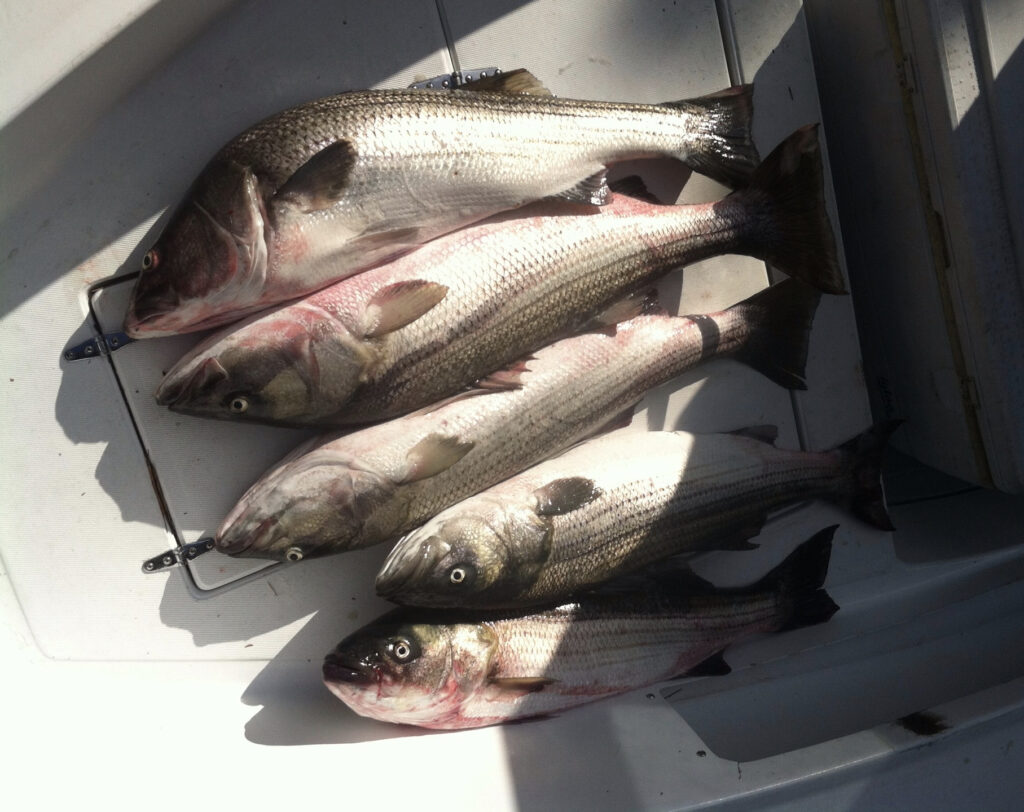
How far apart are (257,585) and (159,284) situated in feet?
3.31

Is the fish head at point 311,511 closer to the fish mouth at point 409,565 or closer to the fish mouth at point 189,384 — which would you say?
the fish mouth at point 409,565

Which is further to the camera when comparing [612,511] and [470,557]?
[612,511]

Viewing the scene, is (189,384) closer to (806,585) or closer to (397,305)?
(397,305)

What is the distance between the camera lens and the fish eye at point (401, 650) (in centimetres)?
→ 232

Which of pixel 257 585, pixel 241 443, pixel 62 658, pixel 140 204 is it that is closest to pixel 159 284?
pixel 140 204

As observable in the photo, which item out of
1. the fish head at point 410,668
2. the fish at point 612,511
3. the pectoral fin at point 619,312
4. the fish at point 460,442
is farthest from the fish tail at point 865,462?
the fish head at point 410,668

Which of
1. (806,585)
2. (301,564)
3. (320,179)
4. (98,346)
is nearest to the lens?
(320,179)

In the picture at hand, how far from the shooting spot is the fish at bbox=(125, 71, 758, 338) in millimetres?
2109

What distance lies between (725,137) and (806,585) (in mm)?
1465

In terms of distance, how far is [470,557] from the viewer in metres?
2.30

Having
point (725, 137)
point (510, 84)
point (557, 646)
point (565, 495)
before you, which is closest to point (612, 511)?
point (565, 495)

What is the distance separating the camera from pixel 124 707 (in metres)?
2.54

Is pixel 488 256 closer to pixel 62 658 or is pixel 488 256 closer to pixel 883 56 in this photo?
pixel 883 56

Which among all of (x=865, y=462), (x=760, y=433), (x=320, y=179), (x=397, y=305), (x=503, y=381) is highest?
(x=320, y=179)
